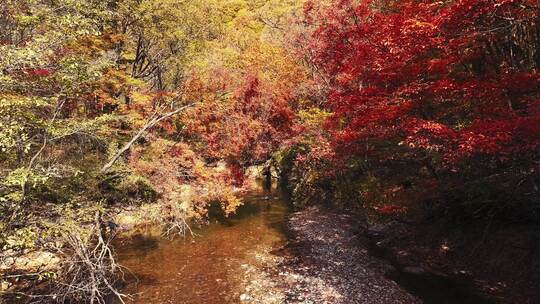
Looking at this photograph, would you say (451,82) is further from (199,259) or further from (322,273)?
(199,259)

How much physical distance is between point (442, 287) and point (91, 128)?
1304 centimetres

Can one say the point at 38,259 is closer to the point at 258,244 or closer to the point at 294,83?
the point at 258,244

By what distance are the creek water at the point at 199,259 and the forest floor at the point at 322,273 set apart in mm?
771

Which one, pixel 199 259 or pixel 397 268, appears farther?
pixel 199 259

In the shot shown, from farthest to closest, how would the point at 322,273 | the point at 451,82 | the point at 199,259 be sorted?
the point at 199,259
the point at 322,273
the point at 451,82

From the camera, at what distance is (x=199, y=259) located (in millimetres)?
16297

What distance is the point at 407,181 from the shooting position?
17.5 metres

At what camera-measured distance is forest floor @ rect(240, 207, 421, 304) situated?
39.4ft

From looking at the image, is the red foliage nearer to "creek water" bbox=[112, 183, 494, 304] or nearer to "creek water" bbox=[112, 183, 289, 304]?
"creek water" bbox=[112, 183, 494, 304]

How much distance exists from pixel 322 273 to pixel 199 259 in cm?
569

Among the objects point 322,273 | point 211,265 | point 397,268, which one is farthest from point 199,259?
point 397,268

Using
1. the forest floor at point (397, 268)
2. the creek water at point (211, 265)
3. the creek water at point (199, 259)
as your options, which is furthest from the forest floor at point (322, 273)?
the creek water at point (199, 259)

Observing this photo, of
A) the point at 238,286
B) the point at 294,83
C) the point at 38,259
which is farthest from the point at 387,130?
the point at 294,83

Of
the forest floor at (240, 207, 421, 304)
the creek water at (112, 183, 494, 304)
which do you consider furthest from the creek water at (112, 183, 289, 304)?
the forest floor at (240, 207, 421, 304)
